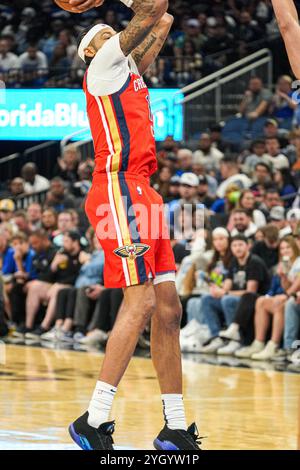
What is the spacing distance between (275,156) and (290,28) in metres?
12.3

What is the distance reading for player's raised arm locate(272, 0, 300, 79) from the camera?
4.58 metres

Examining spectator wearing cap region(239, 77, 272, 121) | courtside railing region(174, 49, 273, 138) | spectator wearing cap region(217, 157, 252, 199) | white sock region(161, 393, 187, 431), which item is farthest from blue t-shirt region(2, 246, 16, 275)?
white sock region(161, 393, 187, 431)

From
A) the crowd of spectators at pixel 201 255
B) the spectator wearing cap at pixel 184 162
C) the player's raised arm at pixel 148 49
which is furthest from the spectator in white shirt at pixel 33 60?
the player's raised arm at pixel 148 49

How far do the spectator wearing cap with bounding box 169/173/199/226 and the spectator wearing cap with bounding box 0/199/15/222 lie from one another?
3400 millimetres

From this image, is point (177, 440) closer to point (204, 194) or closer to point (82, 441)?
point (82, 441)

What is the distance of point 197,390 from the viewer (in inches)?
392

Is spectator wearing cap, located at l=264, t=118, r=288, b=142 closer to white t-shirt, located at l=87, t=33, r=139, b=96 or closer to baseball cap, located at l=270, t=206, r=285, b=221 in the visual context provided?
baseball cap, located at l=270, t=206, r=285, b=221

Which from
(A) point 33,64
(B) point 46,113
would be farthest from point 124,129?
(A) point 33,64

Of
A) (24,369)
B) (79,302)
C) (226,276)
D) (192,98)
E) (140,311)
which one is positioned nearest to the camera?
(140,311)

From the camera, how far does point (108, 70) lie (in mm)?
6332

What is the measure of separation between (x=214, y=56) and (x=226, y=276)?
10.4 meters

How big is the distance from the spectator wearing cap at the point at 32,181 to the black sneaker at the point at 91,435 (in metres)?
14.4

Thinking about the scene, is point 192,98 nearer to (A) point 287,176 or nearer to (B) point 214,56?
(B) point 214,56

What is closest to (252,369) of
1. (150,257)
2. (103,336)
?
(103,336)
